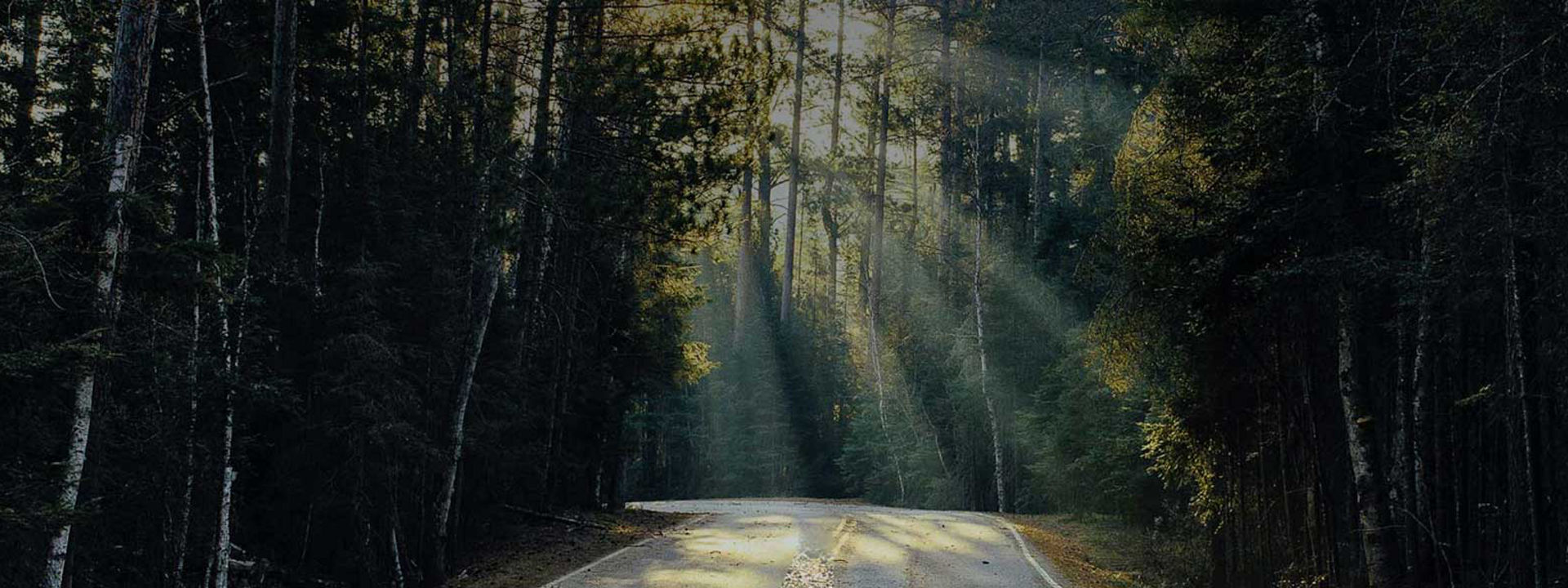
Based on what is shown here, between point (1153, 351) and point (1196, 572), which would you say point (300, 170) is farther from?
point (1196, 572)

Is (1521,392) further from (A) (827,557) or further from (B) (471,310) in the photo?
(B) (471,310)

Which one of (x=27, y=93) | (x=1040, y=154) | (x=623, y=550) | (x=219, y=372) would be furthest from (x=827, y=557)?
(x=1040, y=154)

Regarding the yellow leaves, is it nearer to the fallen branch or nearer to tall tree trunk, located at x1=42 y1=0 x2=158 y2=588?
the fallen branch

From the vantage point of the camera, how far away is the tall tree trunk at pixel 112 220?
8.73 m

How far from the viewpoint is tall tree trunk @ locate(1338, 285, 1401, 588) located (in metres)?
10.7

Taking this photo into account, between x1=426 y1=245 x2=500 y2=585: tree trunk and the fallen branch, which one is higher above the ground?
x1=426 y1=245 x2=500 y2=585: tree trunk

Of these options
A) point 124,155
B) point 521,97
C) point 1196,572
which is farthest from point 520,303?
point 1196,572

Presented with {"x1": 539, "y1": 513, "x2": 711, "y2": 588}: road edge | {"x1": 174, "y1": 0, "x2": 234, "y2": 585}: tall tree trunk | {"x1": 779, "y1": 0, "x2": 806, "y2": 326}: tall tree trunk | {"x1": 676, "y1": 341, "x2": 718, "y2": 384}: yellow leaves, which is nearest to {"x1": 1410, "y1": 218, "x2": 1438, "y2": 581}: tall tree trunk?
{"x1": 539, "y1": 513, "x2": 711, "y2": 588}: road edge

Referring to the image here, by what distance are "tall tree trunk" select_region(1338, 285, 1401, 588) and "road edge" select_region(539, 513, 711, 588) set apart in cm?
930

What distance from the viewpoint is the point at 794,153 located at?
45.8 metres

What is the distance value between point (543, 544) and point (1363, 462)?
13.2 m

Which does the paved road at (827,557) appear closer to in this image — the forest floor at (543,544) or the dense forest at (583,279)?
the forest floor at (543,544)

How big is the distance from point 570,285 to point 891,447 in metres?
20.8

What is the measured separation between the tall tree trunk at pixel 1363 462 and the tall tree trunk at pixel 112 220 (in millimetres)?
11151
